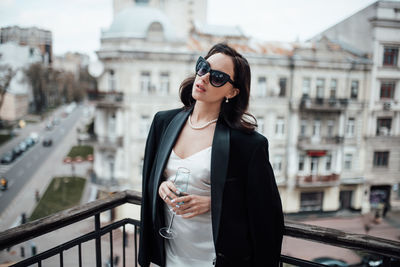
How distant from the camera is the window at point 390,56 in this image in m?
10.5

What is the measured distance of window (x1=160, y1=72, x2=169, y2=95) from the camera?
9.50 m

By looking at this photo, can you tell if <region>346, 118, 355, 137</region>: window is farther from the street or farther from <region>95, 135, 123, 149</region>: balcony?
the street

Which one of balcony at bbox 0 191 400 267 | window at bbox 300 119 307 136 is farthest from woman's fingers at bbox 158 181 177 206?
window at bbox 300 119 307 136

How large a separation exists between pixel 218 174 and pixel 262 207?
0.23 m

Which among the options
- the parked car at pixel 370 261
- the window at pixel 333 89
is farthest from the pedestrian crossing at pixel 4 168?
the window at pixel 333 89

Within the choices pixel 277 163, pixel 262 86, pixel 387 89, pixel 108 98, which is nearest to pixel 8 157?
pixel 108 98

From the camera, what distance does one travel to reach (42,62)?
6.39 m

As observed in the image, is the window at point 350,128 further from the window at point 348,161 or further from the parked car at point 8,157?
the parked car at point 8,157

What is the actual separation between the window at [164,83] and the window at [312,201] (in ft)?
21.9

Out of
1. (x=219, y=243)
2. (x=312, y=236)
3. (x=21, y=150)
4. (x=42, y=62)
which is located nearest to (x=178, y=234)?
(x=219, y=243)

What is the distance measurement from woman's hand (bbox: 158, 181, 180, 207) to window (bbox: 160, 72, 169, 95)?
337 inches

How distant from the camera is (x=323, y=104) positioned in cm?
1042

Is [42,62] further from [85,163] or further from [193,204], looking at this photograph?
[85,163]

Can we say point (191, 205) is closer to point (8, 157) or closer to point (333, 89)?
point (8, 157)
